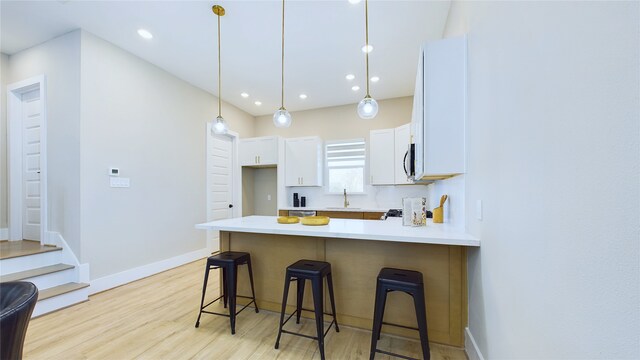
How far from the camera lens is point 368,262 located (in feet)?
7.14

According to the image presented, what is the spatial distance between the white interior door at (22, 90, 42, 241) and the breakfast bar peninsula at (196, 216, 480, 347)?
304 cm

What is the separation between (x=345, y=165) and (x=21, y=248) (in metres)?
4.87

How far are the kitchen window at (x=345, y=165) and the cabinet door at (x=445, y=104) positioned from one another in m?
3.29

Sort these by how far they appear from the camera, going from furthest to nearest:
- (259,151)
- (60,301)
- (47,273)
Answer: (259,151) → (47,273) → (60,301)

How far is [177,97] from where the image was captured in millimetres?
4191

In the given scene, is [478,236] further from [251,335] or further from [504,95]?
[251,335]

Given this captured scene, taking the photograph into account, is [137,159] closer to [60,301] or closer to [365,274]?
[60,301]

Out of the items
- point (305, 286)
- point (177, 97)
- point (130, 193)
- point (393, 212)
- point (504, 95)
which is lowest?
point (305, 286)

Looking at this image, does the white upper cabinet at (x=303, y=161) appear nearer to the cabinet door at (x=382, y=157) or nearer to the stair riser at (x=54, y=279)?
the cabinet door at (x=382, y=157)

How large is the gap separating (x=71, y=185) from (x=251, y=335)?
2.79m

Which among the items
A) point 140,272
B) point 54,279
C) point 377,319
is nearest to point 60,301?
point 54,279

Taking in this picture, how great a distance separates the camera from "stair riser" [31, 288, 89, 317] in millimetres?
2473

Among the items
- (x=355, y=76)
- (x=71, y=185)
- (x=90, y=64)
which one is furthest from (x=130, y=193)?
(x=355, y=76)

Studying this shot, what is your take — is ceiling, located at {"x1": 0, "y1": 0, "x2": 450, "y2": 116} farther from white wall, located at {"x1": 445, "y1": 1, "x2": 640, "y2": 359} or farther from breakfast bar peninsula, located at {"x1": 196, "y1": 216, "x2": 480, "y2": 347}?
breakfast bar peninsula, located at {"x1": 196, "y1": 216, "x2": 480, "y2": 347}
